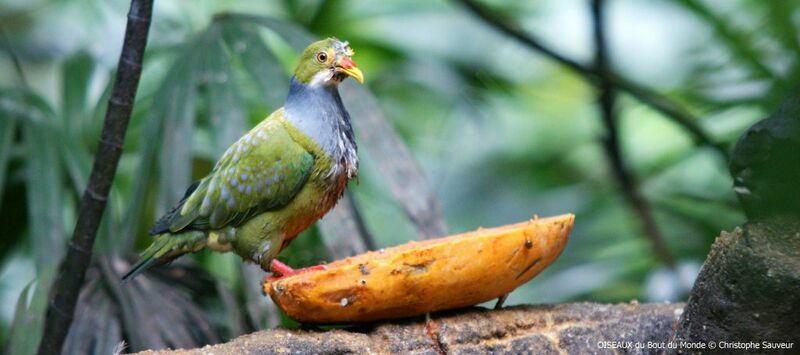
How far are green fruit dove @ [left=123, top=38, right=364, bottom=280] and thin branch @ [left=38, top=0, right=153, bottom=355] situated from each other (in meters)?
0.30

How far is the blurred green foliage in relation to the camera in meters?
3.61

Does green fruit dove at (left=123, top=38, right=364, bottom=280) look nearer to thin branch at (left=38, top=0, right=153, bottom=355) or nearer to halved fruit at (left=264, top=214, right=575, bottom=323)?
halved fruit at (left=264, top=214, right=575, bottom=323)

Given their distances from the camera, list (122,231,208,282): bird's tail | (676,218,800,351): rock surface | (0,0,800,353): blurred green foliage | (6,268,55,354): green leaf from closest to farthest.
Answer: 1. (676,218,800,351): rock surface
2. (122,231,208,282): bird's tail
3. (6,268,55,354): green leaf
4. (0,0,800,353): blurred green foliage

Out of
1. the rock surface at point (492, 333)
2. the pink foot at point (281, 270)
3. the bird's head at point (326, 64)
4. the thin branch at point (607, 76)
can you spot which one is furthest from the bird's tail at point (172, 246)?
the thin branch at point (607, 76)

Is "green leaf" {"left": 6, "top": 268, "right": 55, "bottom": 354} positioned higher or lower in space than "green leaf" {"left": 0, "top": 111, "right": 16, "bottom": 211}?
lower

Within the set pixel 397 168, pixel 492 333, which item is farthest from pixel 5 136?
pixel 492 333

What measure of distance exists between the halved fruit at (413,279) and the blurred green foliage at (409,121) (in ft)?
2.61

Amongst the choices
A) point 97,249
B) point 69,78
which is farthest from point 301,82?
point 69,78

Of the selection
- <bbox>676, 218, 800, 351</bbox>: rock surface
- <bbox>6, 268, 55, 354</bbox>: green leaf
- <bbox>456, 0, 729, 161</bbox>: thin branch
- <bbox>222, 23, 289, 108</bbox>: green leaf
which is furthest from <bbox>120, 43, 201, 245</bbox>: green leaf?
<bbox>676, 218, 800, 351</bbox>: rock surface

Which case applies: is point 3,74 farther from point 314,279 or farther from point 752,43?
point 752,43

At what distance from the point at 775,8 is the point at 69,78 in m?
4.02

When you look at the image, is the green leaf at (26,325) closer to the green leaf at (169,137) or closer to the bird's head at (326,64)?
the green leaf at (169,137)

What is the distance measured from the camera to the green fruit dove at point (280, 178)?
2.76m

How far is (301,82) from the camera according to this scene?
112 inches
